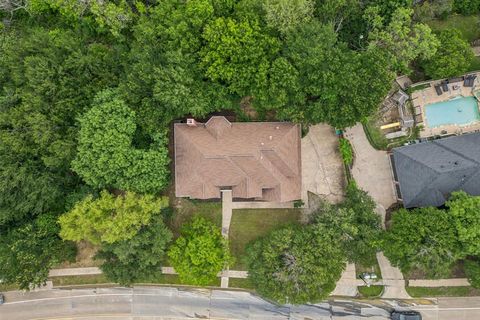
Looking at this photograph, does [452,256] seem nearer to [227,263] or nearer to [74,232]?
[227,263]

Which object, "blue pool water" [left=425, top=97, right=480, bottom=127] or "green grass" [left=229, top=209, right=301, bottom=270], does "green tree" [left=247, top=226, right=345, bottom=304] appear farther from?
"blue pool water" [left=425, top=97, right=480, bottom=127]

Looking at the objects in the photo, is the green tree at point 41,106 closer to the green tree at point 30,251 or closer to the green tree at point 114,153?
the green tree at point 30,251

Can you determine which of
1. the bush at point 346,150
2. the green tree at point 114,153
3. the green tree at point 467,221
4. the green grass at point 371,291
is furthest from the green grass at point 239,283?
the green tree at point 467,221

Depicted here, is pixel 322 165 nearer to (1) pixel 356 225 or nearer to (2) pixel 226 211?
(1) pixel 356 225

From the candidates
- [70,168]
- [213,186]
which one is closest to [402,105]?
[213,186]

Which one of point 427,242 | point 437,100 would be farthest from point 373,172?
point 437,100

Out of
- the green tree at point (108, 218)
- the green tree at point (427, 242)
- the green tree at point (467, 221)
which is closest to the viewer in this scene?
the green tree at point (467, 221)
